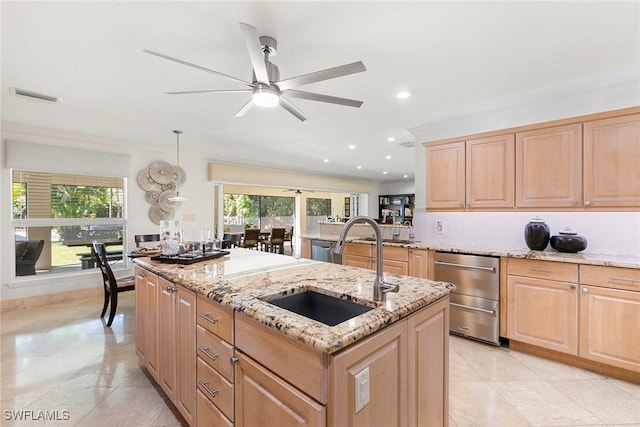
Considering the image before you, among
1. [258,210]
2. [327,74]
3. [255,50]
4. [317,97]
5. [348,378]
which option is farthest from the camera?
[258,210]

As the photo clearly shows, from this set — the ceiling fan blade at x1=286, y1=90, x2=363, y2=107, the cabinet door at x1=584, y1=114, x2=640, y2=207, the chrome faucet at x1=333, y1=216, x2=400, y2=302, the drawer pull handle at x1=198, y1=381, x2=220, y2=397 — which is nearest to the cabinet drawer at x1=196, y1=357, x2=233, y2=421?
the drawer pull handle at x1=198, y1=381, x2=220, y2=397

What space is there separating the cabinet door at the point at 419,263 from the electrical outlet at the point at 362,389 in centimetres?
234

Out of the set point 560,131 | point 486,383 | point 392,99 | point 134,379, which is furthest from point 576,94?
point 134,379

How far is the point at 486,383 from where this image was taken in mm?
2135

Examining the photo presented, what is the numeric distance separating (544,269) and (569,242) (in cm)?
48

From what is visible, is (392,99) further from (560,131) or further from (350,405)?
(350,405)

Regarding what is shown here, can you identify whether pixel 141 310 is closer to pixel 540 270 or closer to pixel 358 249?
pixel 358 249

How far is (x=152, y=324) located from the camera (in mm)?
1988

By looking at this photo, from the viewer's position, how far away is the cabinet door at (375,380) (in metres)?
0.85

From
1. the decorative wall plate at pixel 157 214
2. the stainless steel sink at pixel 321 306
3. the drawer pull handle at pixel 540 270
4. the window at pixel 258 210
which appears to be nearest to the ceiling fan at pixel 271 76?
the stainless steel sink at pixel 321 306

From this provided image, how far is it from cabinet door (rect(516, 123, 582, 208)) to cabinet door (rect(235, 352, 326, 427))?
2981mm

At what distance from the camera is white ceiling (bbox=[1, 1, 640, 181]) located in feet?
5.37

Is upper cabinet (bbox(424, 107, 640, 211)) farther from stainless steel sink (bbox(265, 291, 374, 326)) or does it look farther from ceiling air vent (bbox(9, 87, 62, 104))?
ceiling air vent (bbox(9, 87, 62, 104))

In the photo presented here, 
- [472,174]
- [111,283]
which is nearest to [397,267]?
[472,174]
